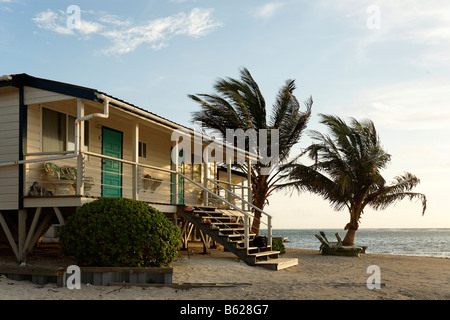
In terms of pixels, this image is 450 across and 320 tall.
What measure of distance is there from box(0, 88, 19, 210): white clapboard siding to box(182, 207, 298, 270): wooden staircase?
4.81 m

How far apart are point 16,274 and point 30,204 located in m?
2.11

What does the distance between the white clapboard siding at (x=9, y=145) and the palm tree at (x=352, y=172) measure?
14.1 m

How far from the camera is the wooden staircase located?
13219 millimetres

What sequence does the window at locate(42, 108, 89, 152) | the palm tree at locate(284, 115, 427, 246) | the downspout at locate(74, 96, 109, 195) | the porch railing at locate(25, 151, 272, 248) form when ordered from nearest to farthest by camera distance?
the downspout at locate(74, 96, 109, 195), the porch railing at locate(25, 151, 272, 248), the window at locate(42, 108, 89, 152), the palm tree at locate(284, 115, 427, 246)

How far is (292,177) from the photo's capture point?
23.3 metres

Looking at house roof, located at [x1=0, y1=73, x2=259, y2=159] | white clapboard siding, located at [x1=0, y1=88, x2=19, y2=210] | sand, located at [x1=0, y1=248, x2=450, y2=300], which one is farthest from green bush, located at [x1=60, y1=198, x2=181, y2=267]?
house roof, located at [x1=0, y1=73, x2=259, y2=159]

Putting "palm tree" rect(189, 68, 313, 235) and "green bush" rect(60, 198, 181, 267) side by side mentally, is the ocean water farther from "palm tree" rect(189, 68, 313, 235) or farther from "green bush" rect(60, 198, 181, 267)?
"green bush" rect(60, 198, 181, 267)

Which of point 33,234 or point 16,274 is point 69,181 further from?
point 16,274

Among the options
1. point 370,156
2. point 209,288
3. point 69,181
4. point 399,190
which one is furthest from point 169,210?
point 399,190

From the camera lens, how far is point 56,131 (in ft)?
41.5

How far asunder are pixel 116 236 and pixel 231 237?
4880mm

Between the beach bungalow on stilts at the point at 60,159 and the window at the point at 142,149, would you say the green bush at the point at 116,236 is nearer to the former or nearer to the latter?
the beach bungalow on stilts at the point at 60,159

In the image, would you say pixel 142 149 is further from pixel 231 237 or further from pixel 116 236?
pixel 116 236

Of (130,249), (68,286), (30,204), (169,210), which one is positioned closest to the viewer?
(68,286)
